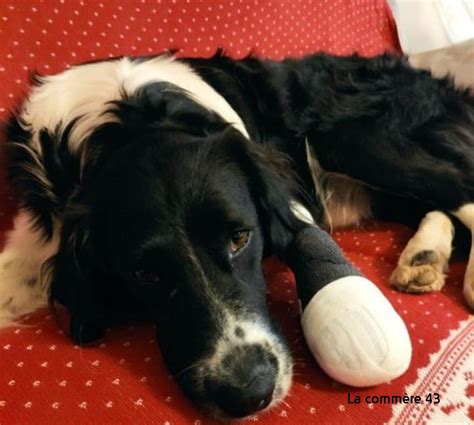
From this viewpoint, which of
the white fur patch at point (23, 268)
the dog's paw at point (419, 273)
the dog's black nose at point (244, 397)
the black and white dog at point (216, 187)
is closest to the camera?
the dog's black nose at point (244, 397)

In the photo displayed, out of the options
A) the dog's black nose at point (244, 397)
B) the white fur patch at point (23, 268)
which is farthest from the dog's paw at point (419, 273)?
the white fur patch at point (23, 268)

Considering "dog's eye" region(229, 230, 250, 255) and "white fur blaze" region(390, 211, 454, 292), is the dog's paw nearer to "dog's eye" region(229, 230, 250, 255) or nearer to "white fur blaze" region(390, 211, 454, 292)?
"white fur blaze" region(390, 211, 454, 292)

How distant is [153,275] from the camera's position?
1.26m

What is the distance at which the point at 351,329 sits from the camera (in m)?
1.10

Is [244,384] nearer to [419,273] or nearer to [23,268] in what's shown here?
[419,273]

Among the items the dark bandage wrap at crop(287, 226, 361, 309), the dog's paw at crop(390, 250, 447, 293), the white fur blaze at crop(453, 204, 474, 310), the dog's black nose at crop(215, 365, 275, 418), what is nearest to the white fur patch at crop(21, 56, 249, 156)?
the dark bandage wrap at crop(287, 226, 361, 309)

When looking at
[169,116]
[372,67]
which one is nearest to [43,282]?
[169,116]

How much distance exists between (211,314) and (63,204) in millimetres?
649

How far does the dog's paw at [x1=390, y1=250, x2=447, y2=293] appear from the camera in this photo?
1.46 metres

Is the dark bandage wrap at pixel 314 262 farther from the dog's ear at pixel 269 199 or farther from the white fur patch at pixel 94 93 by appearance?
the white fur patch at pixel 94 93

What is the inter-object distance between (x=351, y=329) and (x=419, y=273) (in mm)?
457

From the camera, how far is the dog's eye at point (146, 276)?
49.4 inches

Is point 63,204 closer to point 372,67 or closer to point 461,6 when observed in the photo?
point 372,67

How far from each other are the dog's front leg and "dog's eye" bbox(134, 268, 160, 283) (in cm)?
35
